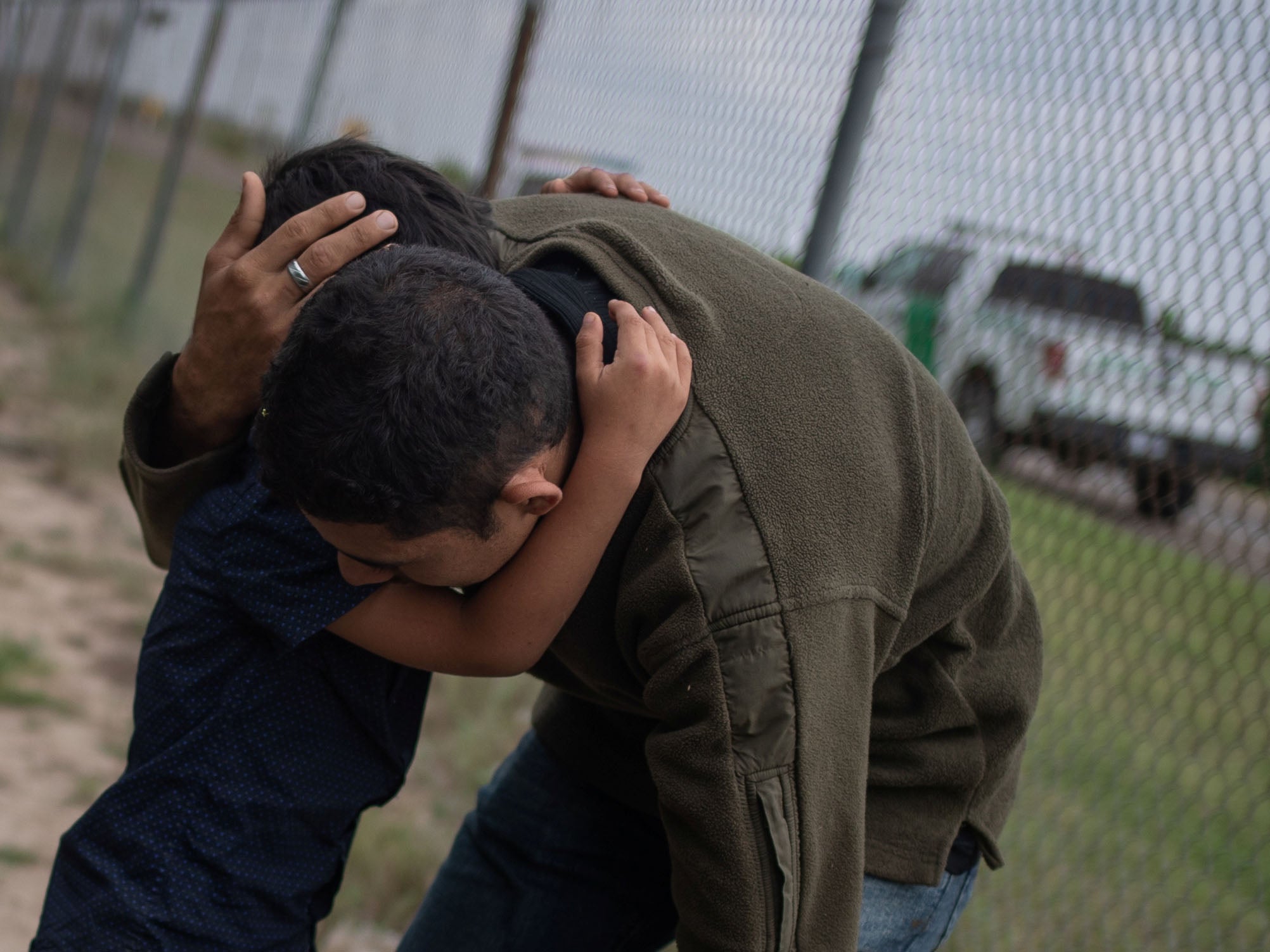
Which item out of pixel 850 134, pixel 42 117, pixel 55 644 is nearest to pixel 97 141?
pixel 42 117

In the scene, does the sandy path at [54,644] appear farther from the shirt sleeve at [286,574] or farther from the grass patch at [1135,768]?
the grass patch at [1135,768]

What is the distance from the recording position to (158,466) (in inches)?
71.1

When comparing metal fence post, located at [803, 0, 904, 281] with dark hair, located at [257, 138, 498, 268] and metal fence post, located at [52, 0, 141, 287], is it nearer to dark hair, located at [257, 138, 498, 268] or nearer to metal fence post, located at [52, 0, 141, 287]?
dark hair, located at [257, 138, 498, 268]

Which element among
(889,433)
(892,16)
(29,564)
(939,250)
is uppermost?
(892,16)

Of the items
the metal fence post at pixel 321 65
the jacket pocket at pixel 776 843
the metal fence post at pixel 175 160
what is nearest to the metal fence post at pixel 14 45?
the metal fence post at pixel 175 160

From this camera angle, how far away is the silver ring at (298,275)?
5.13 ft

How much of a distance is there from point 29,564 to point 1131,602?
4.01 meters

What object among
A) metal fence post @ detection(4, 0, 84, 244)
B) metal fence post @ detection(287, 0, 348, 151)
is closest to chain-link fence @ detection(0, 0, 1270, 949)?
metal fence post @ detection(287, 0, 348, 151)

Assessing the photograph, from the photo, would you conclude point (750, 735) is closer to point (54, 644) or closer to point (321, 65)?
point (54, 644)

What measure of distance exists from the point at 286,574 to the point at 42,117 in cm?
1063

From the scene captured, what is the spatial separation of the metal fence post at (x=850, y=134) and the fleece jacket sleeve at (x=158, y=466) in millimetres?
1594

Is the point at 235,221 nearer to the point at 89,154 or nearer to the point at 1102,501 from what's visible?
the point at 1102,501

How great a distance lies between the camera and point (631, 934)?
2.07 metres

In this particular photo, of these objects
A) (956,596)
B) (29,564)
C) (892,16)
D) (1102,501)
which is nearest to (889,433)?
(956,596)
